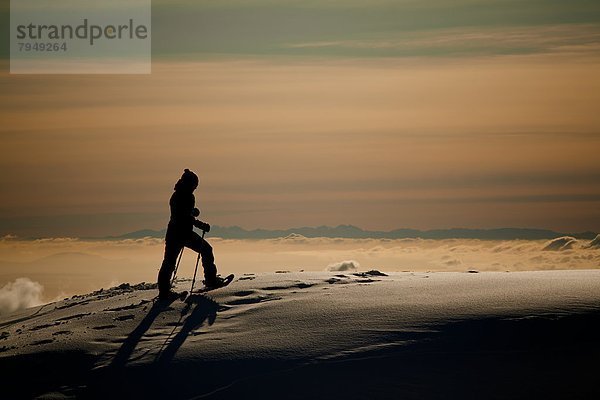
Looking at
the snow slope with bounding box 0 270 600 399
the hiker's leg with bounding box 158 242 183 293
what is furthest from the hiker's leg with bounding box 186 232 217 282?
the snow slope with bounding box 0 270 600 399

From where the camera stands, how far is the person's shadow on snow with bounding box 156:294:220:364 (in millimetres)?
12516

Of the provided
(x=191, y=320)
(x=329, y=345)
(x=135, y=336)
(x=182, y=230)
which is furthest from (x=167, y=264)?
(x=329, y=345)

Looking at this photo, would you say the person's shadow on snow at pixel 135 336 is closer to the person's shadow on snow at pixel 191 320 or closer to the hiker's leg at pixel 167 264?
the hiker's leg at pixel 167 264

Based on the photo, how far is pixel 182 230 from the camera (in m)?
15.6

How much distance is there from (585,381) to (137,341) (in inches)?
260

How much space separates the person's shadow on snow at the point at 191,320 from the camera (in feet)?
41.1

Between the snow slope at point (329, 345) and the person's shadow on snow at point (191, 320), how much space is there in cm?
3

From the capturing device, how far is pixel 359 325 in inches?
507

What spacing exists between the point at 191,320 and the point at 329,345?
294cm

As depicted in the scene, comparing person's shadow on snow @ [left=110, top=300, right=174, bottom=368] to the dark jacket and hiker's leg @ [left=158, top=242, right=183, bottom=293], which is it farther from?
the dark jacket

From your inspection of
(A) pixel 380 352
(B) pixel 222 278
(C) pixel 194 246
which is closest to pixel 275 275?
(B) pixel 222 278

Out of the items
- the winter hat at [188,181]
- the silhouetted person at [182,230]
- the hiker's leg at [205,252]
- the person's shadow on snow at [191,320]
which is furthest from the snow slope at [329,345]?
the winter hat at [188,181]

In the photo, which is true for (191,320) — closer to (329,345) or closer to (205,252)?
(205,252)

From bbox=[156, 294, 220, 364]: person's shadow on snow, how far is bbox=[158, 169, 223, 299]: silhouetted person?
2.08 ft
